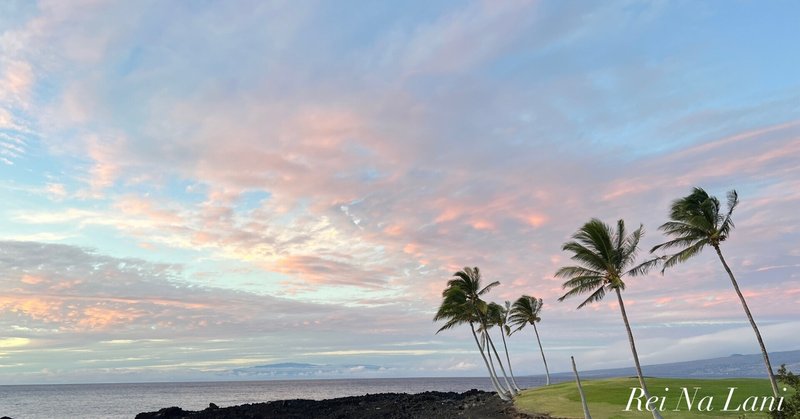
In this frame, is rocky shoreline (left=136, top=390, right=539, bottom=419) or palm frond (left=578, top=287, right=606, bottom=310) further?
rocky shoreline (left=136, top=390, right=539, bottom=419)

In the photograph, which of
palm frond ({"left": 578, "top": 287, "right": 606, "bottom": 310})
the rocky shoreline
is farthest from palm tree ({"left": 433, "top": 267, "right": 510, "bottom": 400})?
palm frond ({"left": 578, "top": 287, "right": 606, "bottom": 310})

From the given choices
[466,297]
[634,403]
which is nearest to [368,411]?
[466,297]

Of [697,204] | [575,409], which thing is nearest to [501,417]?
[575,409]

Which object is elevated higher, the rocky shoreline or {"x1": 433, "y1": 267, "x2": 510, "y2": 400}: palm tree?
{"x1": 433, "y1": 267, "x2": 510, "y2": 400}: palm tree

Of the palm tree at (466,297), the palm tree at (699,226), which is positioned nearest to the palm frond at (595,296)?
the palm tree at (699,226)

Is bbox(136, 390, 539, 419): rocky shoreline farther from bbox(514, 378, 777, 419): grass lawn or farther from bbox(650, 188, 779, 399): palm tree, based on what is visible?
bbox(650, 188, 779, 399): palm tree

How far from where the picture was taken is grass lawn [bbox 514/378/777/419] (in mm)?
32062

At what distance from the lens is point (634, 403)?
35.6 m

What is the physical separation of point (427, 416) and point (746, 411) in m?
27.5

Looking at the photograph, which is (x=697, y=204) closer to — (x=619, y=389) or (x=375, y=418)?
(x=619, y=389)

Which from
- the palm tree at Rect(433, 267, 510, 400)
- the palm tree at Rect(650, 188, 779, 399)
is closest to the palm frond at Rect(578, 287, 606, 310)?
the palm tree at Rect(650, 188, 779, 399)

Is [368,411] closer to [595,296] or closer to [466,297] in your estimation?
[466,297]

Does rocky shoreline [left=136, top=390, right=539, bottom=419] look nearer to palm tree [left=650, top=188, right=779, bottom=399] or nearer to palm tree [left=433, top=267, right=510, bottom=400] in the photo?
palm tree [left=433, top=267, right=510, bottom=400]

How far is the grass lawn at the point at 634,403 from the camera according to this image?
3206 cm
